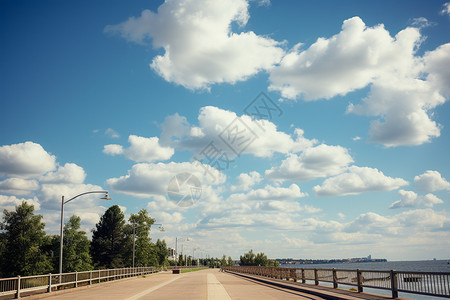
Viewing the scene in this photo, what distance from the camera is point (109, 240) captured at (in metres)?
102

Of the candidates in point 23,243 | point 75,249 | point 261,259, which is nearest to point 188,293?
point 23,243

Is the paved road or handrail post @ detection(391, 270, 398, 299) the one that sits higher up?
handrail post @ detection(391, 270, 398, 299)

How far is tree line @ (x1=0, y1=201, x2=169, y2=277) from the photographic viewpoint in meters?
75.8

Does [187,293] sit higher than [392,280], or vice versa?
[392,280]

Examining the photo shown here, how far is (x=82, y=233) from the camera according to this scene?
10044cm

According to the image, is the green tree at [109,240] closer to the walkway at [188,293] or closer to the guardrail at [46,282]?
the guardrail at [46,282]

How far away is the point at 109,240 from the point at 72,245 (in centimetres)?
1102

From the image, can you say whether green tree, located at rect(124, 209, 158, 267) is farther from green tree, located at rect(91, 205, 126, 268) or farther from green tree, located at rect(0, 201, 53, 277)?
green tree, located at rect(0, 201, 53, 277)

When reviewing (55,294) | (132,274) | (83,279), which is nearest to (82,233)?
(132,274)

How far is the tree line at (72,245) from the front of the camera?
75750mm

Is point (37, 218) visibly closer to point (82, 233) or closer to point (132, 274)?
point (82, 233)

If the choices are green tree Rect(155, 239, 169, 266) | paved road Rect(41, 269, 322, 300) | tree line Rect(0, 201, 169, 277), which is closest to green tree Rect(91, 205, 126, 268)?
tree line Rect(0, 201, 169, 277)

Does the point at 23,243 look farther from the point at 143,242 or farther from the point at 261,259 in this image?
the point at 261,259

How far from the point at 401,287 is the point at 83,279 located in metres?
21.0
